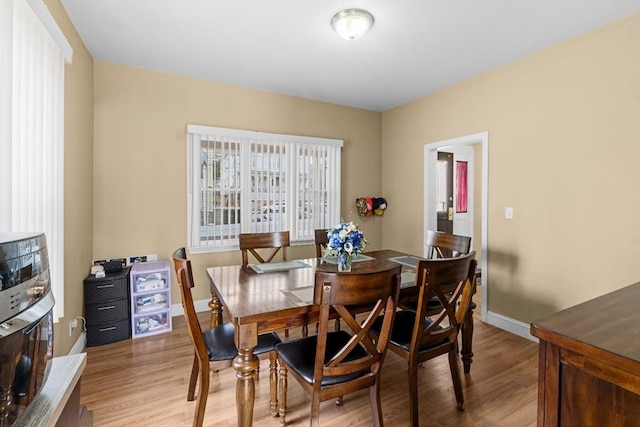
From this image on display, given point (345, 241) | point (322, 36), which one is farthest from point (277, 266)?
point (322, 36)

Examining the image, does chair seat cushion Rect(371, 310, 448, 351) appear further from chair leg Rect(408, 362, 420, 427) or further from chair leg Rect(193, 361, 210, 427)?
chair leg Rect(193, 361, 210, 427)

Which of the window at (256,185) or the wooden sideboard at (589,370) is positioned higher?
the window at (256,185)

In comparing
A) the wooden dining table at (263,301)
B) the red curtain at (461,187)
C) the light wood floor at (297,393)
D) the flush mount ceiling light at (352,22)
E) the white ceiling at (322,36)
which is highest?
the white ceiling at (322,36)

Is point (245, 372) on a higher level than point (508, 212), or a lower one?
lower

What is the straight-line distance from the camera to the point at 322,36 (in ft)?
8.21

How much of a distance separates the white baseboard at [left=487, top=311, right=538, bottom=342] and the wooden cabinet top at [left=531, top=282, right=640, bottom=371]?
198cm

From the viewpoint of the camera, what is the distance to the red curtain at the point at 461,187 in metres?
5.50

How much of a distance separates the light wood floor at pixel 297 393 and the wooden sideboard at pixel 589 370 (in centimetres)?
110

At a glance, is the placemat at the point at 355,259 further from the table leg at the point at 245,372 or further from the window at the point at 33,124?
the window at the point at 33,124

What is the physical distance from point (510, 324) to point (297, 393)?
2214 mm

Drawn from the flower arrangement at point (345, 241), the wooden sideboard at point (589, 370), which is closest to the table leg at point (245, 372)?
the flower arrangement at point (345, 241)

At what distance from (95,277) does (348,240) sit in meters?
2.32

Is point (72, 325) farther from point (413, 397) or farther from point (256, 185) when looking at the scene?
point (413, 397)

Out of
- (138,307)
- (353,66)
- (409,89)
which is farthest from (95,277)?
(409,89)
